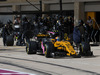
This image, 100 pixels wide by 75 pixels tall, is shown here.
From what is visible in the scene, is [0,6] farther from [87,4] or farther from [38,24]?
[38,24]

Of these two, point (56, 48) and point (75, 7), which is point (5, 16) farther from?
point (56, 48)

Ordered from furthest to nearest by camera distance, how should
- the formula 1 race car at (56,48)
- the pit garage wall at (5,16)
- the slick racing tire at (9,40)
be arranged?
the pit garage wall at (5,16)
the slick racing tire at (9,40)
the formula 1 race car at (56,48)

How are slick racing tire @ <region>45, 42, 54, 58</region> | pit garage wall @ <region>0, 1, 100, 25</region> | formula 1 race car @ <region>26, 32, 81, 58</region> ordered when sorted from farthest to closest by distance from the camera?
1. pit garage wall @ <region>0, 1, 100, 25</region>
2. slick racing tire @ <region>45, 42, 54, 58</region>
3. formula 1 race car @ <region>26, 32, 81, 58</region>

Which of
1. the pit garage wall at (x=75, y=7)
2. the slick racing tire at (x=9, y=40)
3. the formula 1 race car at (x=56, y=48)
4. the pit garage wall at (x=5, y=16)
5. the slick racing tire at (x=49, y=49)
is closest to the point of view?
the formula 1 race car at (x=56, y=48)

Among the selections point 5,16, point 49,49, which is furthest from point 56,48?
point 5,16

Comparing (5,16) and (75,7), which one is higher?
(75,7)

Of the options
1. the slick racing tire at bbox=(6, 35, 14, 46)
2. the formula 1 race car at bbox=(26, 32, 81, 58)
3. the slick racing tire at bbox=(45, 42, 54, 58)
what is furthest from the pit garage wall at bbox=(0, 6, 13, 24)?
the slick racing tire at bbox=(45, 42, 54, 58)

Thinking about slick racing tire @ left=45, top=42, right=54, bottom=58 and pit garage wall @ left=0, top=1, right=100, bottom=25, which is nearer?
slick racing tire @ left=45, top=42, right=54, bottom=58

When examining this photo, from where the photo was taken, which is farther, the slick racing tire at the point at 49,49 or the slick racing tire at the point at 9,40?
the slick racing tire at the point at 9,40

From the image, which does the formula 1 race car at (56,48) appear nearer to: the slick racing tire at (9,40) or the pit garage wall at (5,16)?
the slick racing tire at (9,40)

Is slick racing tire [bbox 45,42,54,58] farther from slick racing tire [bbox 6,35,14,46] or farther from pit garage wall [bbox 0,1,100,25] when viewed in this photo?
pit garage wall [bbox 0,1,100,25]

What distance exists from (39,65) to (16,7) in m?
29.7

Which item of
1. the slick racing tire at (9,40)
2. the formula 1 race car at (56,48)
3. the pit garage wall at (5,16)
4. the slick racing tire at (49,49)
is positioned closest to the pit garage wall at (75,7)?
the pit garage wall at (5,16)

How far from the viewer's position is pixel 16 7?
40.3 m
